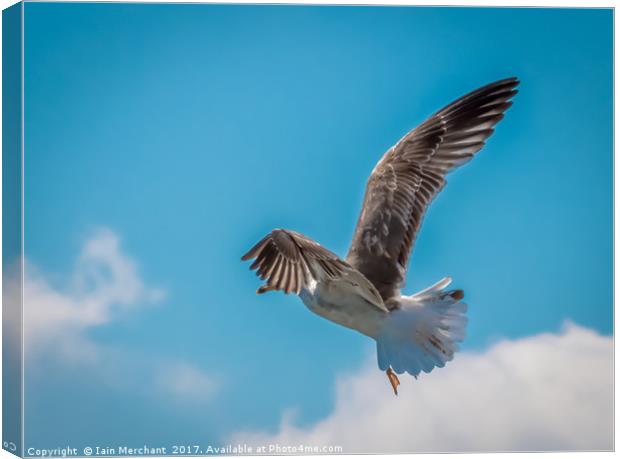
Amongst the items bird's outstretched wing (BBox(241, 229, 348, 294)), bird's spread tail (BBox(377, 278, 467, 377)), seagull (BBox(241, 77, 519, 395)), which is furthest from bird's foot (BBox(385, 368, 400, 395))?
bird's outstretched wing (BBox(241, 229, 348, 294))

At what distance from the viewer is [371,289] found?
18.0ft

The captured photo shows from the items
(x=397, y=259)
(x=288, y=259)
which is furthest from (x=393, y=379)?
(x=288, y=259)

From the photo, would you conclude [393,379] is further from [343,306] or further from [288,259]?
[288,259]

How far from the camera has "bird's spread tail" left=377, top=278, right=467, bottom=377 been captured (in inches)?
226

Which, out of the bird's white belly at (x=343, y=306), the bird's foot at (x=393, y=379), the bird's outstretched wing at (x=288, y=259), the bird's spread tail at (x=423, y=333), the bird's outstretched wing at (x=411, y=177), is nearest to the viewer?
the bird's outstretched wing at (x=288, y=259)

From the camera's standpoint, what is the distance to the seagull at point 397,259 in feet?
16.5

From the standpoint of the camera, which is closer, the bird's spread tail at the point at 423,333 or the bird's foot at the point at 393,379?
the bird's spread tail at the point at 423,333

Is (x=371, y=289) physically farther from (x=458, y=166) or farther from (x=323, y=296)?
(x=458, y=166)

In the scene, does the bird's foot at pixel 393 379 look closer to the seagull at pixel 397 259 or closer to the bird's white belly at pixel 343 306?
the seagull at pixel 397 259

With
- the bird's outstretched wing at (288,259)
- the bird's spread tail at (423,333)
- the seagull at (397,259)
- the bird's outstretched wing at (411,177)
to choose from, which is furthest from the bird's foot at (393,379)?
the bird's outstretched wing at (288,259)

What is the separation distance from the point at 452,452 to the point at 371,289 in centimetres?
124

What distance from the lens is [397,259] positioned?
5953mm

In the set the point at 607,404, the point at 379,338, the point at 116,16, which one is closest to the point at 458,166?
the point at 379,338

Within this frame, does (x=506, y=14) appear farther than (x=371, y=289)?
Yes
